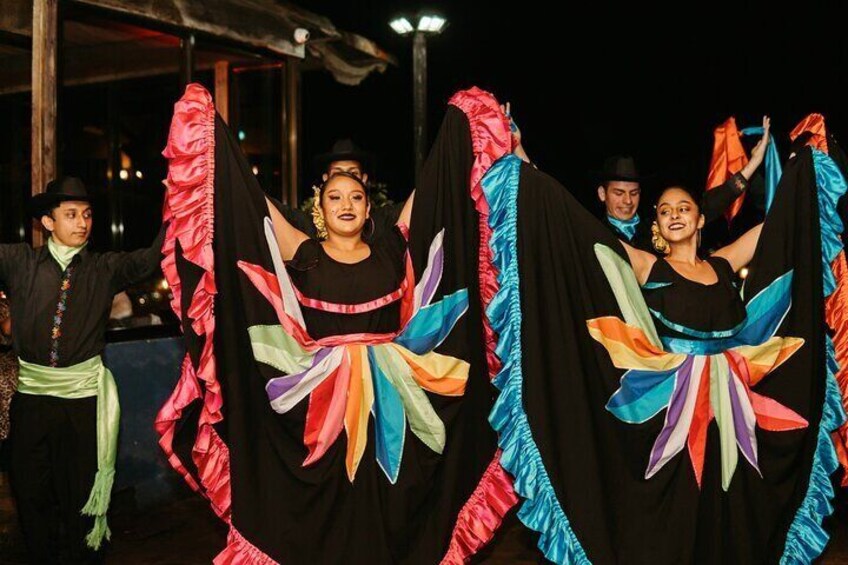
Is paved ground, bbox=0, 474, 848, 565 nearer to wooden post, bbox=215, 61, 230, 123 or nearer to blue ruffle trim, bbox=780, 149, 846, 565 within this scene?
blue ruffle trim, bbox=780, 149, 846, 565

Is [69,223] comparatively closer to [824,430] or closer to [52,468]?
[52,468]

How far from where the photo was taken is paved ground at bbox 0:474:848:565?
4.29 m

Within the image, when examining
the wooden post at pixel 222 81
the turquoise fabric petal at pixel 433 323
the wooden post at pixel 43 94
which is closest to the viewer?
the turquoise fabric petal at pixel 433 323

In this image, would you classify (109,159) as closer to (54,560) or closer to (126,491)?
(126,491)

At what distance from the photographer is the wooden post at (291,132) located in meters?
7.20

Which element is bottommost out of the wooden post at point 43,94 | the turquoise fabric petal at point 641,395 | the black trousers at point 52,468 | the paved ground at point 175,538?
the paved ground at point 175,538

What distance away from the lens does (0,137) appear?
5.70m

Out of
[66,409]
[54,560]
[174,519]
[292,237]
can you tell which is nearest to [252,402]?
[292,237]

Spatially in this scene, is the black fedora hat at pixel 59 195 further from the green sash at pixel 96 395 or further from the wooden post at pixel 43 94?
the wooden post at pixel 43 94

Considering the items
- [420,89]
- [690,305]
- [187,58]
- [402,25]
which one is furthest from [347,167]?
[402,25]

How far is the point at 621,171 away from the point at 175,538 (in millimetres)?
2978

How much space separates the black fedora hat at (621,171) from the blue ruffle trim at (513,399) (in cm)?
109

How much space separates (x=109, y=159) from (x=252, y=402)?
Result: 3067 mm

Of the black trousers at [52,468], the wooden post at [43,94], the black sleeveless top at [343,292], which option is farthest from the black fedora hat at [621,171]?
the wooden post at [43,94]
